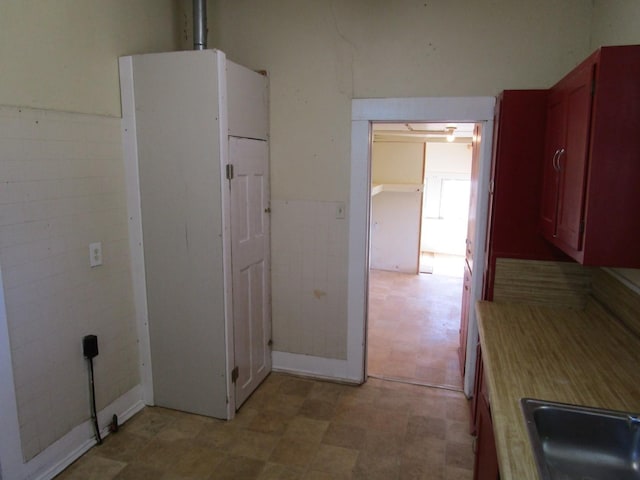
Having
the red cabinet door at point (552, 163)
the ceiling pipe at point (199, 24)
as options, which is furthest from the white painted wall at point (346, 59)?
the red cabinet door at point (552, 163)

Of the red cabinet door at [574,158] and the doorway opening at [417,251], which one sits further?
the doorway opening at [417,251]

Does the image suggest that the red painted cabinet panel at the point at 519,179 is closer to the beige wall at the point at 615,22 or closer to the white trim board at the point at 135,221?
the beige wall at the point at 615,22

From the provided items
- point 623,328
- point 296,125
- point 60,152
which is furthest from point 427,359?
point 60,152

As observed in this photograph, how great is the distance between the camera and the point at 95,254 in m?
2.51

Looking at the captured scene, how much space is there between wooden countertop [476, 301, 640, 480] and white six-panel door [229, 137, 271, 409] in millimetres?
1443

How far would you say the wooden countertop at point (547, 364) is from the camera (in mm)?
1340

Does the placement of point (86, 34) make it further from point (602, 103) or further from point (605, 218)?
point (605, 218)

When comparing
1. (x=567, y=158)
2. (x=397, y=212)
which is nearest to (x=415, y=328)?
(x=397, y=212)

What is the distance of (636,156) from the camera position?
1564mm

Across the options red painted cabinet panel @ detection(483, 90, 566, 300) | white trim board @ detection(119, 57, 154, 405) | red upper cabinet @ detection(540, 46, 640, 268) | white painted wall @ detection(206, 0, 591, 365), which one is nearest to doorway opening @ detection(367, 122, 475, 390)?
white painted wall @ detection(206, 0, 591, 365)

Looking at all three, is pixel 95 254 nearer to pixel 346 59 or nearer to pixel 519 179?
pixel 346 59

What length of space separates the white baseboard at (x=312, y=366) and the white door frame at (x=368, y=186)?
0.05 metres

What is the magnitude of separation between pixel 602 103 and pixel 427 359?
2.59 metres

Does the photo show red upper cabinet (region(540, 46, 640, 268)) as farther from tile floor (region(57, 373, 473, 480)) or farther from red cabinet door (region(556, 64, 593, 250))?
tile floor (region(57, 373, 473, 480))
